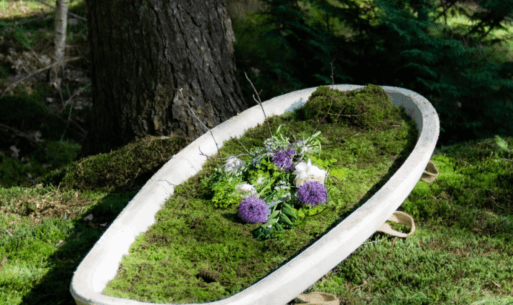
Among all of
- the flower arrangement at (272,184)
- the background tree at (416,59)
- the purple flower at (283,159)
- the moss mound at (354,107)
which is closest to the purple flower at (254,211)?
the flower arrangement at (272,184)

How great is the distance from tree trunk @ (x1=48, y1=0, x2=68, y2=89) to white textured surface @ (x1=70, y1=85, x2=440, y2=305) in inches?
171

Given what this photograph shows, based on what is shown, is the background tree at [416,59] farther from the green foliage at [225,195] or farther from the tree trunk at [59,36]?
the tree trunk at [59,36]

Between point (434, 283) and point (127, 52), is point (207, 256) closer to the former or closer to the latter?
point (434, 283)

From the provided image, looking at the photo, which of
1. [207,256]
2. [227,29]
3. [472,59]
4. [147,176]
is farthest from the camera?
[472,59]

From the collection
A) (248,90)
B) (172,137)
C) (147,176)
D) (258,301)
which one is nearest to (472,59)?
(248,90)

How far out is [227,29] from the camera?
3488mm

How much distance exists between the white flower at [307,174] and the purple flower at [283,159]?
8 cm

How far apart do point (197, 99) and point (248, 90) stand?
1.99 meters

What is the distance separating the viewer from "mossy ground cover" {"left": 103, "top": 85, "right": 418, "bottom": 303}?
5.49 ft

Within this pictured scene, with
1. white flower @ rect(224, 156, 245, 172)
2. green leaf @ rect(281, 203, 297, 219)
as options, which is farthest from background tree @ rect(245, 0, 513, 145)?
green leaf @ rect(281, 203, 297, 219)

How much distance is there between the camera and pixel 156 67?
3166mm

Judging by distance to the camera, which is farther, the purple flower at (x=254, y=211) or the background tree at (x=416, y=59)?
the background tree at (x=416, y=59)

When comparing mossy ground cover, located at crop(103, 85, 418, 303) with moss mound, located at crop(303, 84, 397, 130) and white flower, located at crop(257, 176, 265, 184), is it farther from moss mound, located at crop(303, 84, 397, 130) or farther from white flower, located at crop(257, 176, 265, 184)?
white flower, located at crop(257, 176, 265, 184)

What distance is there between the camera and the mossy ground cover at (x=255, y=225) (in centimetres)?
167
